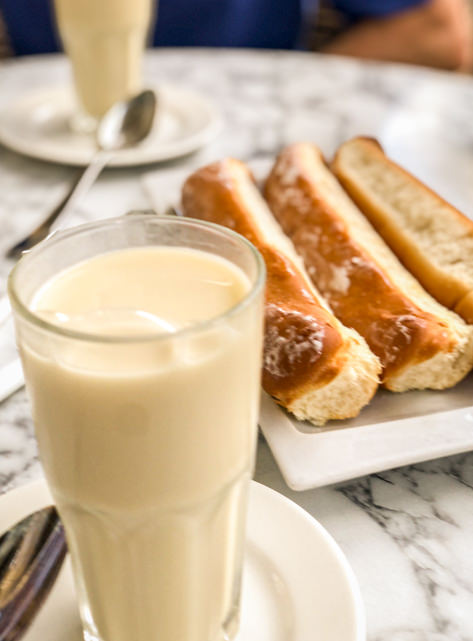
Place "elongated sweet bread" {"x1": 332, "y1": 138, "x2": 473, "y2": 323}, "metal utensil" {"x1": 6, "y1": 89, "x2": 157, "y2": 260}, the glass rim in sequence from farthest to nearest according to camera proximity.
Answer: "metal utensil" {"x1": 6, "y1": 89, "x2": 157, "y2": 260}, "elongated sweet bread" {"x1": 332, "y1": 138, "x2": 473, "y2": 323}, the glass rim

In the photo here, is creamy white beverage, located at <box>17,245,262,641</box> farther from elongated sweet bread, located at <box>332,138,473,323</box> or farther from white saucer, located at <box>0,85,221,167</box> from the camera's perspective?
white saucer, located at <box>0,85,221,167</box>

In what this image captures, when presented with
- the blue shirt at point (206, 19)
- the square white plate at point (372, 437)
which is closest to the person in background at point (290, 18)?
the blue shirt at point (206, 19)

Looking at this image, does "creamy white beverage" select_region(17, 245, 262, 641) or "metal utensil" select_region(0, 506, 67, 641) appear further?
"metal utensil" select_region(0, 506, 67, 641)

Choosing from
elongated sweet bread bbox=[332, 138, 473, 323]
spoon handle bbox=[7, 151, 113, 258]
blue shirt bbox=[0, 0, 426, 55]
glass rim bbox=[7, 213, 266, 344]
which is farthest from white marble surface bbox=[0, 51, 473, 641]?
blue shirt bbox=[0, 0, 426, 55]

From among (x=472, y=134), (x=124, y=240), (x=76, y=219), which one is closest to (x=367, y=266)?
(x=124, y=240)

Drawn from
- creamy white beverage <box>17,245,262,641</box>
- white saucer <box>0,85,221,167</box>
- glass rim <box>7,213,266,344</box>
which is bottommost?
white saucer <box>0,85,221,167</box>

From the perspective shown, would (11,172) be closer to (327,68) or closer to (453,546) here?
(327,68)
